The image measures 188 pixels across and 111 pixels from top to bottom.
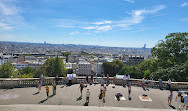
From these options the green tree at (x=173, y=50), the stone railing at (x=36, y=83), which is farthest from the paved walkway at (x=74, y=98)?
the green tree at (x=173, y=50)

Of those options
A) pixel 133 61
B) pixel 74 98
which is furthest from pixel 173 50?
pixel 133 61

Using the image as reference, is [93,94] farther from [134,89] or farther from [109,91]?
[134,89]

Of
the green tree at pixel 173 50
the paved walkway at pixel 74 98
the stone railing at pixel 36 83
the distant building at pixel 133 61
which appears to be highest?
the green tree at pixel 173 50

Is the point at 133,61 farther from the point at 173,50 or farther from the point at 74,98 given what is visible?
the point at 74,98

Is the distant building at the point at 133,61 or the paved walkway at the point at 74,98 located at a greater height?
the paved walkway at the point at 74,98

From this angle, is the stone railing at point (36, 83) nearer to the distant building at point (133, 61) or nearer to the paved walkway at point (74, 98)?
the paved walkway at point (74, 98)

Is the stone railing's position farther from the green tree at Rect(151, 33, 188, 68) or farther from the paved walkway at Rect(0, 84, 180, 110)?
the green tree at Rect(151, 33, 188, 68)

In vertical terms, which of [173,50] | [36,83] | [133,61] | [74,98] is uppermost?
[173,50]

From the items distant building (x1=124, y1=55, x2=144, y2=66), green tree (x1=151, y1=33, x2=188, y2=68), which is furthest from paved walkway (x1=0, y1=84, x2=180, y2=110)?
distant building (x1=124, y1=55, x2=144, y2=66)
